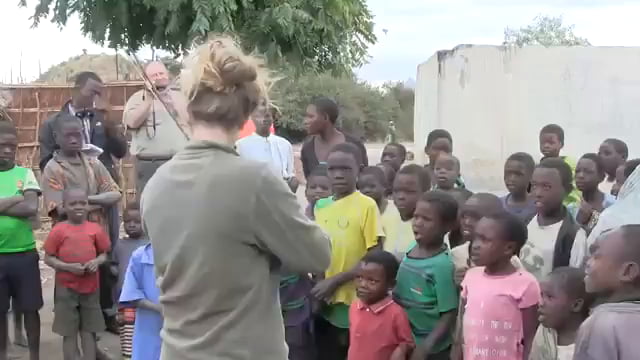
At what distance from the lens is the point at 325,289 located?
470 cm

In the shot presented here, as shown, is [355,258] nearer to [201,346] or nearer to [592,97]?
[201,346]

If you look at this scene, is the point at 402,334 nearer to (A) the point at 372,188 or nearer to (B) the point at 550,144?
(A) the point at 372,188

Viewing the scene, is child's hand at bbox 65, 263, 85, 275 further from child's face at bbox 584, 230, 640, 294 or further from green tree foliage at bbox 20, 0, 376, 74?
green tree foliage at bbox 20, 0, 376, 74

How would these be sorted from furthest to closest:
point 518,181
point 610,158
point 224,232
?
point 610,158 → point 518,181 → point 224,232

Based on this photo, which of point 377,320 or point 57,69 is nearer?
point 377,320

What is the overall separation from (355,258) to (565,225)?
110cm

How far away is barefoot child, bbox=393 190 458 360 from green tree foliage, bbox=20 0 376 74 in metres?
8.70

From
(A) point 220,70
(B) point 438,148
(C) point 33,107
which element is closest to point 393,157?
(B) point 438,148

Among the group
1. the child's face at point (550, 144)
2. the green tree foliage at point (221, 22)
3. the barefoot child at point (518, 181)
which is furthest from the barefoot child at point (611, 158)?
the green tree foliage at point (221, 22)

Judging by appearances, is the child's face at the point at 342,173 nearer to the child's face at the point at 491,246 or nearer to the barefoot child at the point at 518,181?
the barefoot child at the point at 518,181

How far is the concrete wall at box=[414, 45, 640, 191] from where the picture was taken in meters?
12.0

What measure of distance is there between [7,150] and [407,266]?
112 inches

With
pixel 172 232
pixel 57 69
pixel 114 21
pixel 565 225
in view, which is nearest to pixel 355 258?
pixel 565 225

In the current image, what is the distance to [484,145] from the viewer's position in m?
12.5
